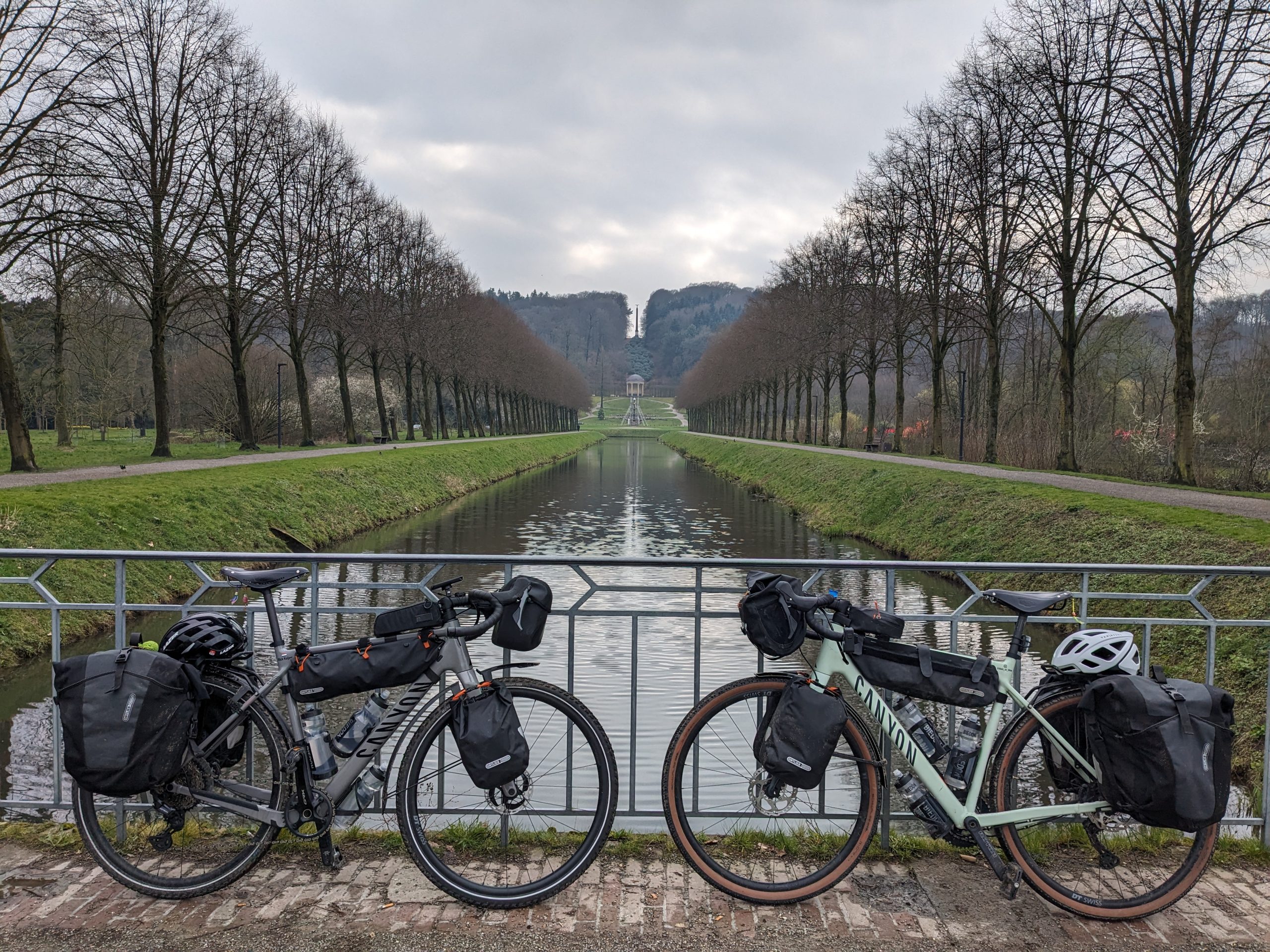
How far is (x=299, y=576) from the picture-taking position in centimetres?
362

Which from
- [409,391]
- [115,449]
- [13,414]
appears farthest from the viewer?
[409,391]

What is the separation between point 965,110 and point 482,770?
2879 centimetres

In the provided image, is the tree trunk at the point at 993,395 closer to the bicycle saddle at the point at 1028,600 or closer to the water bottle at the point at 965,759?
the bicycle saddle at the point at 1028,600

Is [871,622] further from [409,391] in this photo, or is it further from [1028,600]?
[409,391]

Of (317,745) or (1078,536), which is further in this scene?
(1078,536)

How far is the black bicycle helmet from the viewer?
10.7ft

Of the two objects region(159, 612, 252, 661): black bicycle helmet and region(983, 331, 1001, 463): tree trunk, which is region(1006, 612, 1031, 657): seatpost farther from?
region(983, 331, 1001, 463): tree trunk

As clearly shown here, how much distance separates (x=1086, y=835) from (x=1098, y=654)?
88cm

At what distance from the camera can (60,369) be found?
30109mm

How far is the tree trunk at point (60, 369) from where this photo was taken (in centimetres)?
2828

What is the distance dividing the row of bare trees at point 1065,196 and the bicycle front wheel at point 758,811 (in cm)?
1757

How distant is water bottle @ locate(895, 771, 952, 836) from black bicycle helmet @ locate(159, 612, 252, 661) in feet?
9.02

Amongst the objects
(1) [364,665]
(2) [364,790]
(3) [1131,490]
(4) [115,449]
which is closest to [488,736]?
(1) [364,665]

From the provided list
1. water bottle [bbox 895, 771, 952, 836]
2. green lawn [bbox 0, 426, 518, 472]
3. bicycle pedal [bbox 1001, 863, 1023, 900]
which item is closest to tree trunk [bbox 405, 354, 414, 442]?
green lawn [bbox 0, 426, 518, 472]
